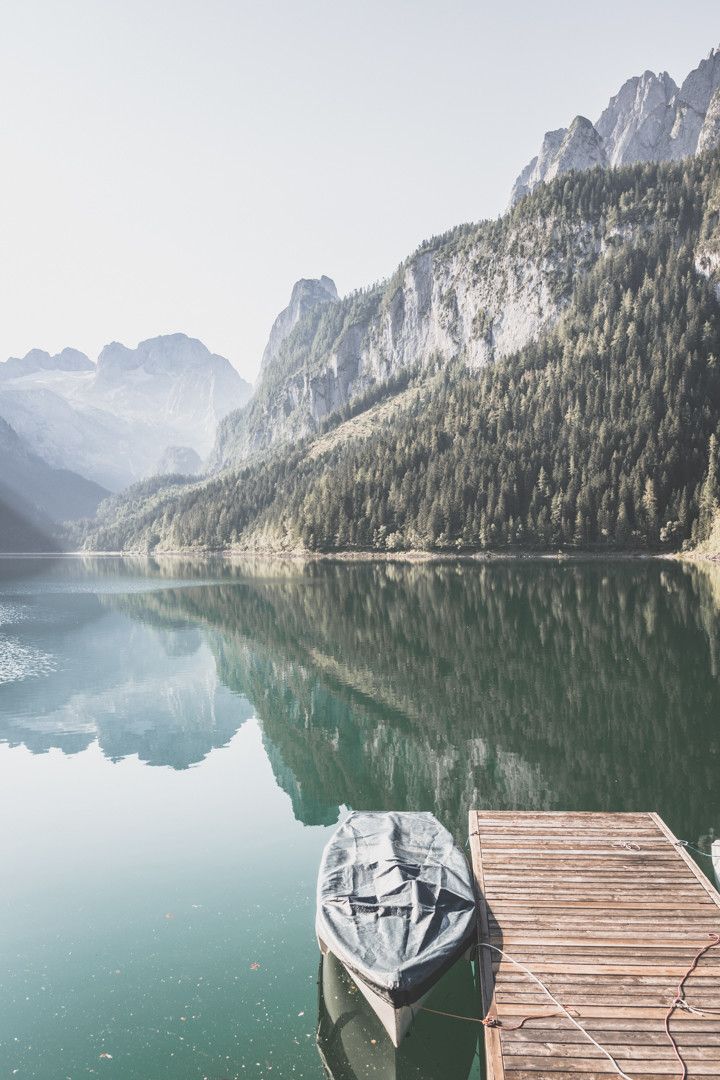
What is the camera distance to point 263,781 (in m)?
29.6

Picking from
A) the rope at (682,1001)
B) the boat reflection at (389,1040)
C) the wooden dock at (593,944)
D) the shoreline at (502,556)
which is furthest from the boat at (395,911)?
the shoreline at (502,556)

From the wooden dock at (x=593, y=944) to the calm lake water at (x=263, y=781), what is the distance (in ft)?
5.62

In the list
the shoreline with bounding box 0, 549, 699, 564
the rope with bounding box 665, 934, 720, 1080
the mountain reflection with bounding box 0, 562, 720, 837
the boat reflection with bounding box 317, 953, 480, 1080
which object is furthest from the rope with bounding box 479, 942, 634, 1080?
the shoreline with bounding box 0, 549, 699, 564

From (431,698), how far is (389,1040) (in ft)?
88.9

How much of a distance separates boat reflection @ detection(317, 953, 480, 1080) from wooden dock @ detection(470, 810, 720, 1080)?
52.4 inches

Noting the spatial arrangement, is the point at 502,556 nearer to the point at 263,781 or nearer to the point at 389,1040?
the point at 263,781

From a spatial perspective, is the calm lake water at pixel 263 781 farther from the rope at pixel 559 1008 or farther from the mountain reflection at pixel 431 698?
the rope at pixel 559 1008

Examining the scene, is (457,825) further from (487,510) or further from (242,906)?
(487,510)

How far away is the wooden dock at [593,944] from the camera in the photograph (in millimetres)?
10688

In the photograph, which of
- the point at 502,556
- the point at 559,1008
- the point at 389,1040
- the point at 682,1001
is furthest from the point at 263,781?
the point at 502,556

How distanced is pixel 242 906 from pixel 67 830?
402 inches

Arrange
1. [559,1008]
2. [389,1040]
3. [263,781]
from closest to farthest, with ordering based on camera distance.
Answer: [559,1008] → [389,1040] → [263,781]

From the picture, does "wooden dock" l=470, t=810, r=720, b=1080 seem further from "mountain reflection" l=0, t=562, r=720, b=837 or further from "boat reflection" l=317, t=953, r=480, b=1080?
"mountain reflection" l=0, t=562, r=720, b=837

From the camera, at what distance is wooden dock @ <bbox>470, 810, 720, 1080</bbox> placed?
10.7 m
